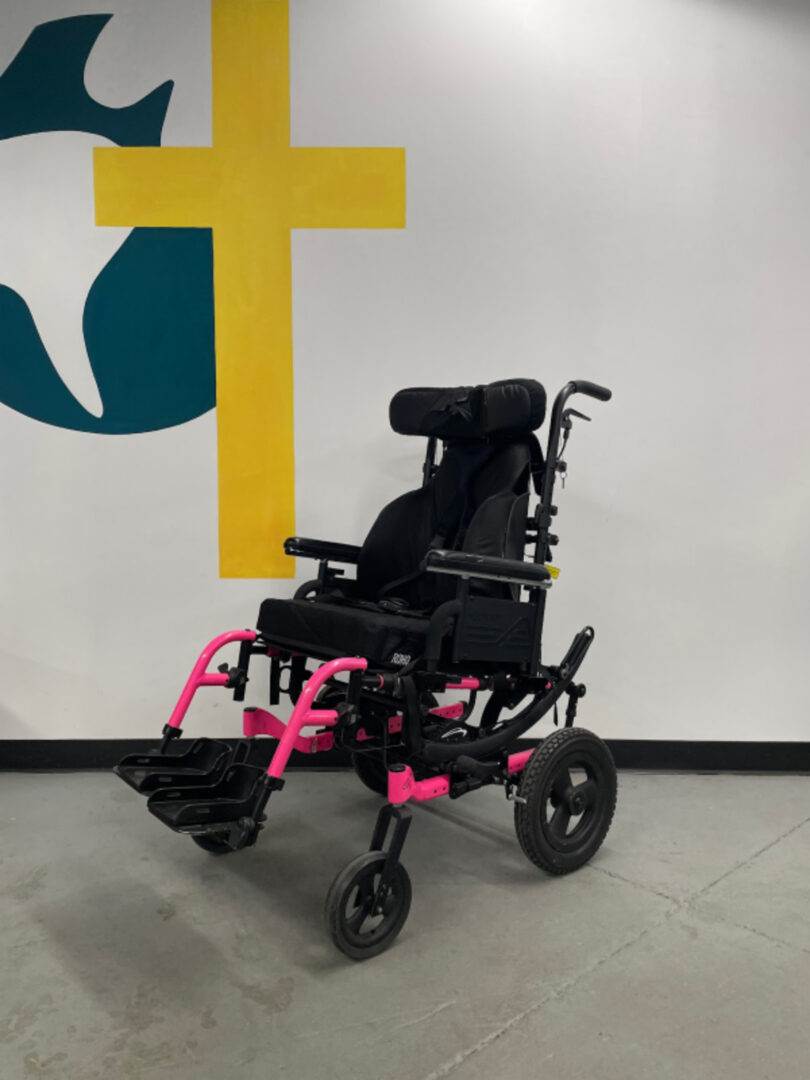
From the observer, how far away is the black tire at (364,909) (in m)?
1.69

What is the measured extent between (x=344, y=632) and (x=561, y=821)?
0.84 m

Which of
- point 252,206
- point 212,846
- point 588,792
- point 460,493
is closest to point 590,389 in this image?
point 460,493

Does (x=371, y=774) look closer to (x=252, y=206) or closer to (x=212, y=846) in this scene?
(x=212, y=846)

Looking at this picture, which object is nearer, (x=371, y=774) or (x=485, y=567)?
(x=485, y=567)

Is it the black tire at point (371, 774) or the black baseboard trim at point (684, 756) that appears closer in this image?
the black tire at point (371, 774)

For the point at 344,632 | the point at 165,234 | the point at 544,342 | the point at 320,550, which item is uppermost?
the point at 165,234

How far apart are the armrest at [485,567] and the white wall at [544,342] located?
94 cm

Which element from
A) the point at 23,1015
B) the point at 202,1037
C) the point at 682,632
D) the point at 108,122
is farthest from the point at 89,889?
the point at 108,122

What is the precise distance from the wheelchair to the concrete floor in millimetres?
150

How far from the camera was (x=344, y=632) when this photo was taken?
1991 mm

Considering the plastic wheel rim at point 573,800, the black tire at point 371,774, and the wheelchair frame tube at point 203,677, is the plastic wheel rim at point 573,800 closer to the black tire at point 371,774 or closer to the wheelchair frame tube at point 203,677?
the black tire at point 371,774

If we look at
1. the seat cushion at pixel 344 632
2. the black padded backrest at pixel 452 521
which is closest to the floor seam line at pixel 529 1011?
the seat cushion at pixel 344 632

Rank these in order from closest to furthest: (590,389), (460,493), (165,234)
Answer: (590,389) → (460,493) → (165,234)

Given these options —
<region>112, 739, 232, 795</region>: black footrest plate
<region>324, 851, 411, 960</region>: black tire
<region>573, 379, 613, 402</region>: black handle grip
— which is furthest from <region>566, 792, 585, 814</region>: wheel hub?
<region>573, 379, 613, 402</region>: black handle grip
